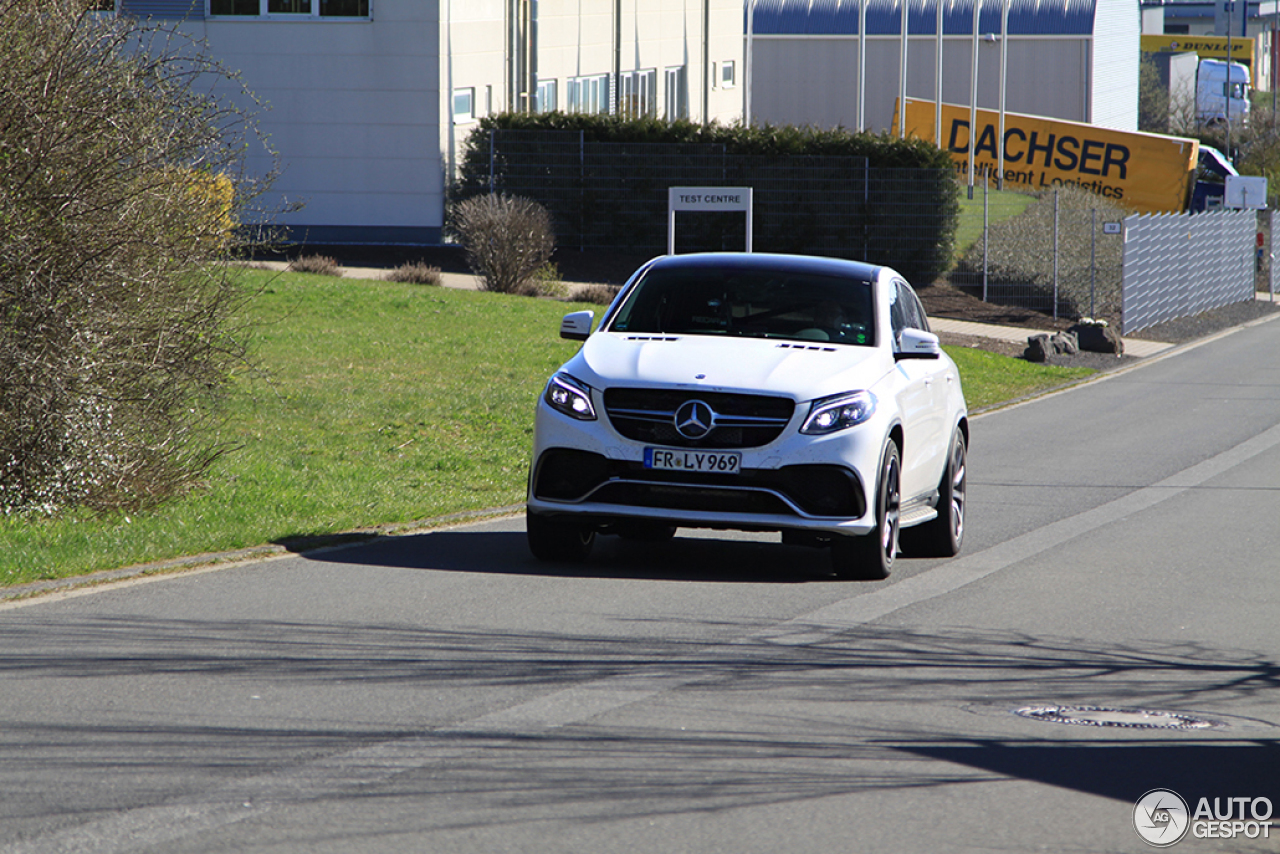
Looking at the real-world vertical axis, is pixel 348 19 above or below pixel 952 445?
above

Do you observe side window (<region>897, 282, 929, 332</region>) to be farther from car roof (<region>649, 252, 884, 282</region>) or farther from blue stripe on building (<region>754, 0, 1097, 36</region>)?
blue stripe on building (<region>754, 0, 1097, 36</region>)

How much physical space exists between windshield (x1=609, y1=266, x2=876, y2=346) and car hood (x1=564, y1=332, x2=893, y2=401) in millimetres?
174

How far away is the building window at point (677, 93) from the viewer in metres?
52.1

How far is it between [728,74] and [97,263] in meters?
49.9

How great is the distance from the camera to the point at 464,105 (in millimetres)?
37312

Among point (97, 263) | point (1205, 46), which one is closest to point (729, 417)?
point (97, 263)

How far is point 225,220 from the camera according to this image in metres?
11.8

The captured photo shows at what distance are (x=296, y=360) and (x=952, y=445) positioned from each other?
10.5 meters

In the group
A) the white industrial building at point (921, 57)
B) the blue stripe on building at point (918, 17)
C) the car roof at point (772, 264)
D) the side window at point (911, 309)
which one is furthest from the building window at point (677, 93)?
the car roof at point (772, 264)

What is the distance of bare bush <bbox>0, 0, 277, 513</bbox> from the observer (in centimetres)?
987

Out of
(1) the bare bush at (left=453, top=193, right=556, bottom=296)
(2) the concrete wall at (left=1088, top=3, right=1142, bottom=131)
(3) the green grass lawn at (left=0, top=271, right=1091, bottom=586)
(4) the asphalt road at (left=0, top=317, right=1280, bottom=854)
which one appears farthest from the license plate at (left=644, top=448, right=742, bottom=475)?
(2) the concrete wall at (left=1088, top=3, right=1142, bottom=131)

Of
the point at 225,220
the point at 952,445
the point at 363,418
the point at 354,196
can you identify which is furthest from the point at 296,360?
the point at 354,196

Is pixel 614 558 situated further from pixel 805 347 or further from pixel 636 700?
pixel 636 700

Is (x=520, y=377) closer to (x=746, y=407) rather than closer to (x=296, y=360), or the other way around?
(x=296, y=360)
